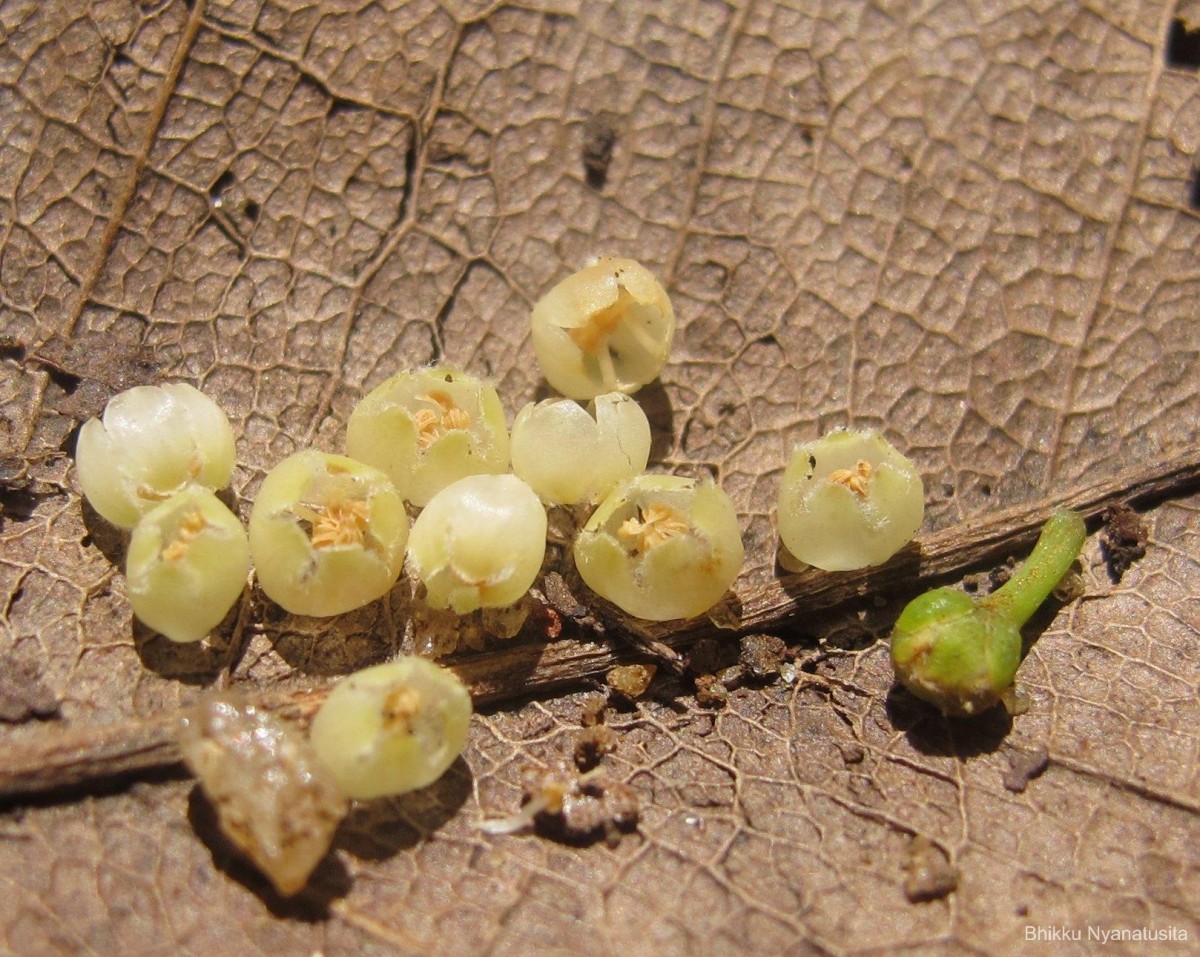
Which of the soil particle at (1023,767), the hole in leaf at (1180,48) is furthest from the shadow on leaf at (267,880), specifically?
the hole in leaf at (1180,48)

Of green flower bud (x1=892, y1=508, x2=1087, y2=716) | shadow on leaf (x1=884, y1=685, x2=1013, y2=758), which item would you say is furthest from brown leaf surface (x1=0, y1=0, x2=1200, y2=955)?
green flower bud (x1=892, y1=508, x2=1087, y2=716)

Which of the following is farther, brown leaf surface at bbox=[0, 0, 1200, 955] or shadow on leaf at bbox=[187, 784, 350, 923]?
brown leaf surface at bbox=[0, 0, 1200, 955]

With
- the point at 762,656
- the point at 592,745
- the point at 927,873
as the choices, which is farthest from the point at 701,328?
the point at 927,873

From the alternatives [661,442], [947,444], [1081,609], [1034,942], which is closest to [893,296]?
[947,444]

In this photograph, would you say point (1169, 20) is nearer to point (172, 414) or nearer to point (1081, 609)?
point (1081, 609)

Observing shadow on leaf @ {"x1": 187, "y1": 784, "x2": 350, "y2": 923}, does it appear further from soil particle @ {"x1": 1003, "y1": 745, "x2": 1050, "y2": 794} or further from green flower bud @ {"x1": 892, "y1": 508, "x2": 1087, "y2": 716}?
soil particle @ {"x1": 1003, "y1": 745, "x2": 1050, "y2": 794}

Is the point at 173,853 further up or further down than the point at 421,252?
further down

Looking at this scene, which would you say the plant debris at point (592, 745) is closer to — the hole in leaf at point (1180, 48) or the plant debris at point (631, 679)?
the plant debris at point (631, 679)
